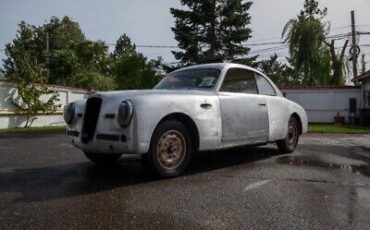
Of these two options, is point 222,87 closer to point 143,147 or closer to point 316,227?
point 143,147

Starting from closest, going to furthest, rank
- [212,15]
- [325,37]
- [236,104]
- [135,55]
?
[236,104], [135,55], [212,15], [325,37]

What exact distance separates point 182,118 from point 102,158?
61.0 inches

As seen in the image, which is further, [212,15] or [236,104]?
[212,15]

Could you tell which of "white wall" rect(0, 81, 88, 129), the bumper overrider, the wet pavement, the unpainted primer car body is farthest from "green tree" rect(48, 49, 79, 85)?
the bumper overrider

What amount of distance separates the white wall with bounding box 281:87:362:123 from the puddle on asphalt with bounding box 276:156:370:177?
1959 centimetres

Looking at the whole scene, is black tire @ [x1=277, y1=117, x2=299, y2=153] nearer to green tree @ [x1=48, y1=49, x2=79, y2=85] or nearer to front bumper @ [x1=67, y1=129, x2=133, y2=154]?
front bumper @ [x1=67, y1=129, x2=133, y2=154]

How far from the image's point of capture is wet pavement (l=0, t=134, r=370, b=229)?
10.3ft

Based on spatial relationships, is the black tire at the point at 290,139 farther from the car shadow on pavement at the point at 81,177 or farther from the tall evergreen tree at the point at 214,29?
the tall evergreen tree at the point at 214,29

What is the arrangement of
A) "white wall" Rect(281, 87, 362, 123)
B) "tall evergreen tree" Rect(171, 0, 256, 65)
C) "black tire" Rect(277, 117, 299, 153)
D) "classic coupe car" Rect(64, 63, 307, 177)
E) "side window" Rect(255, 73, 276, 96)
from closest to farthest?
"classic coupe car" Rect(64, 63, 307, 177)
"side window" Rect(255, 73, 276, 96)
"black tire" Rect(277, 117, 299, 153)
"white wall" Rect(281, 87, 362, 123)
"tall evergreen tree" Rect(171, 0, 256, 65)

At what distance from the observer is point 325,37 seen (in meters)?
33.9

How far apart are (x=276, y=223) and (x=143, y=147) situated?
190 cm

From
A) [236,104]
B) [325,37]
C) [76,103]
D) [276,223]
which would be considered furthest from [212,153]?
[325,37]

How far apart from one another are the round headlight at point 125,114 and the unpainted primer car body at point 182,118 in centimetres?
4

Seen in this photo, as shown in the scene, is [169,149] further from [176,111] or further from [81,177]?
[81,177]
